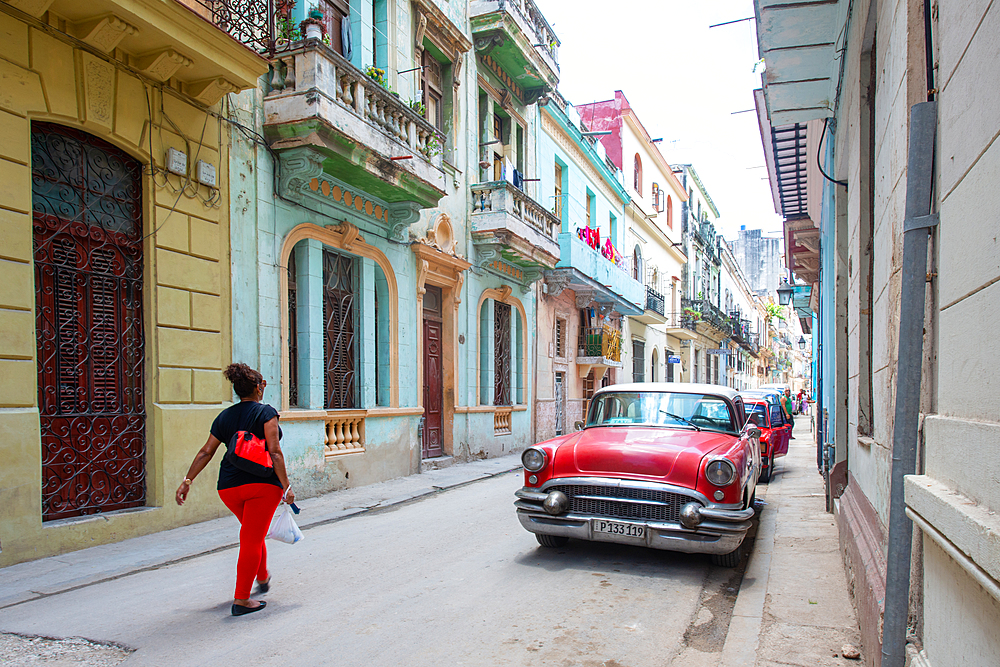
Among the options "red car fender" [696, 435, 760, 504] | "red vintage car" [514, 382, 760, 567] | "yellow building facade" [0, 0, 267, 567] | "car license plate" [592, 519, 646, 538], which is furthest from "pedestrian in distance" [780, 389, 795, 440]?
"yellow building facade" [0, 0, 267, 567]

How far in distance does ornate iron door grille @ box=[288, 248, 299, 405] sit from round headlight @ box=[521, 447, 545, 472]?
16.7 feet

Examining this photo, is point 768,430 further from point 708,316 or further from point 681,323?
point 708,316

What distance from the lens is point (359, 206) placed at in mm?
11547

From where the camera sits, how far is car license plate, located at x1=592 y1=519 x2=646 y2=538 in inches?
223

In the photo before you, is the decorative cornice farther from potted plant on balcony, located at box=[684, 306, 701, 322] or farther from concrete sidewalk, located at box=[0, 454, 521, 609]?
potted plant on balcony, located at box=[684, 306, 701, 322]

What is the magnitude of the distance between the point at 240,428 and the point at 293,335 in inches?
222

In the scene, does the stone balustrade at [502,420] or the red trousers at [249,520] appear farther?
the stone balustrade at [502,420]

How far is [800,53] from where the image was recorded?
20.6ft

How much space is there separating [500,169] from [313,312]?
8.46 m

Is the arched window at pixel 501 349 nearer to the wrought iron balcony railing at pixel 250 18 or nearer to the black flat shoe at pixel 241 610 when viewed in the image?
the wrought iron balcony railing at pixel 250 18

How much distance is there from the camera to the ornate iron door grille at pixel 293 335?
1027 cm

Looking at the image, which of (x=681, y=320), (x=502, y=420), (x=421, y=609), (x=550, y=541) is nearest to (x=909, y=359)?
(x=421, y=609)

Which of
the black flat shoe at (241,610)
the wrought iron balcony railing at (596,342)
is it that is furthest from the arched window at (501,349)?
the black flat shoe at (241,610)

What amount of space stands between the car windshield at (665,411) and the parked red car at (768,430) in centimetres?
424
